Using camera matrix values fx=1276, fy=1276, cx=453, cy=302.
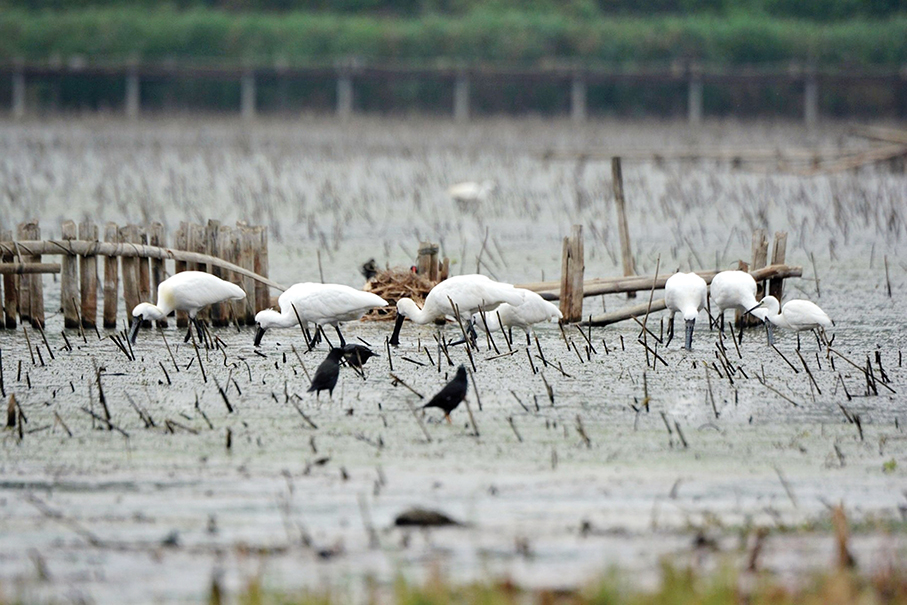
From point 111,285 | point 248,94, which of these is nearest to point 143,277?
point 111,285

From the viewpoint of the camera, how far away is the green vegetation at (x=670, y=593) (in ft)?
12.6

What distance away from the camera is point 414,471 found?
556 cm

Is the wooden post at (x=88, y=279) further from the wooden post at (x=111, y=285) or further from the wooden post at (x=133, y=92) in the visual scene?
the wooden post at (x=133, y=92)

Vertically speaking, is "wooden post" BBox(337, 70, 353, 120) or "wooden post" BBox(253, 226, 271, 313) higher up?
"wooden post" BBox(337, 70, 353, 120)

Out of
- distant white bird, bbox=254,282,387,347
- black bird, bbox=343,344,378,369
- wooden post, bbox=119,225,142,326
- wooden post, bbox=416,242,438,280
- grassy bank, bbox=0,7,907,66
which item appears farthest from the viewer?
grassy bank, bbox=0,7,907,66

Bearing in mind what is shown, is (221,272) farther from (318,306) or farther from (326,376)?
(326,376)

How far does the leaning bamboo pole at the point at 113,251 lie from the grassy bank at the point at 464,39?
1362 inches

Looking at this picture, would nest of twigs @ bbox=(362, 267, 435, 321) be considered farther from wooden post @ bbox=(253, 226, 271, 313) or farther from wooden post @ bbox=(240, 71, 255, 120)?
wooden post @ bbox=(240, 71, 255, 120)

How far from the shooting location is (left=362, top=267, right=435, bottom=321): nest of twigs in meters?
9.30

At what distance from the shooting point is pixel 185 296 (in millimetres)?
8281

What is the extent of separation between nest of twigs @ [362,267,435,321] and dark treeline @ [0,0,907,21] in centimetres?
3786

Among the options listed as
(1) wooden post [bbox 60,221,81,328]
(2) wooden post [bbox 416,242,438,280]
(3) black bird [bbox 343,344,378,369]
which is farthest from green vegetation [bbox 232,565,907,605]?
(2) wooden post [bbox 416,242,438,280]

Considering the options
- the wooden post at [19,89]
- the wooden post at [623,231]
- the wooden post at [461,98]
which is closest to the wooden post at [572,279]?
the wooden post at [623,231]

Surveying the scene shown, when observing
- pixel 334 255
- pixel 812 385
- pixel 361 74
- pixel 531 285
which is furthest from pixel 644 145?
pixel 812 385
